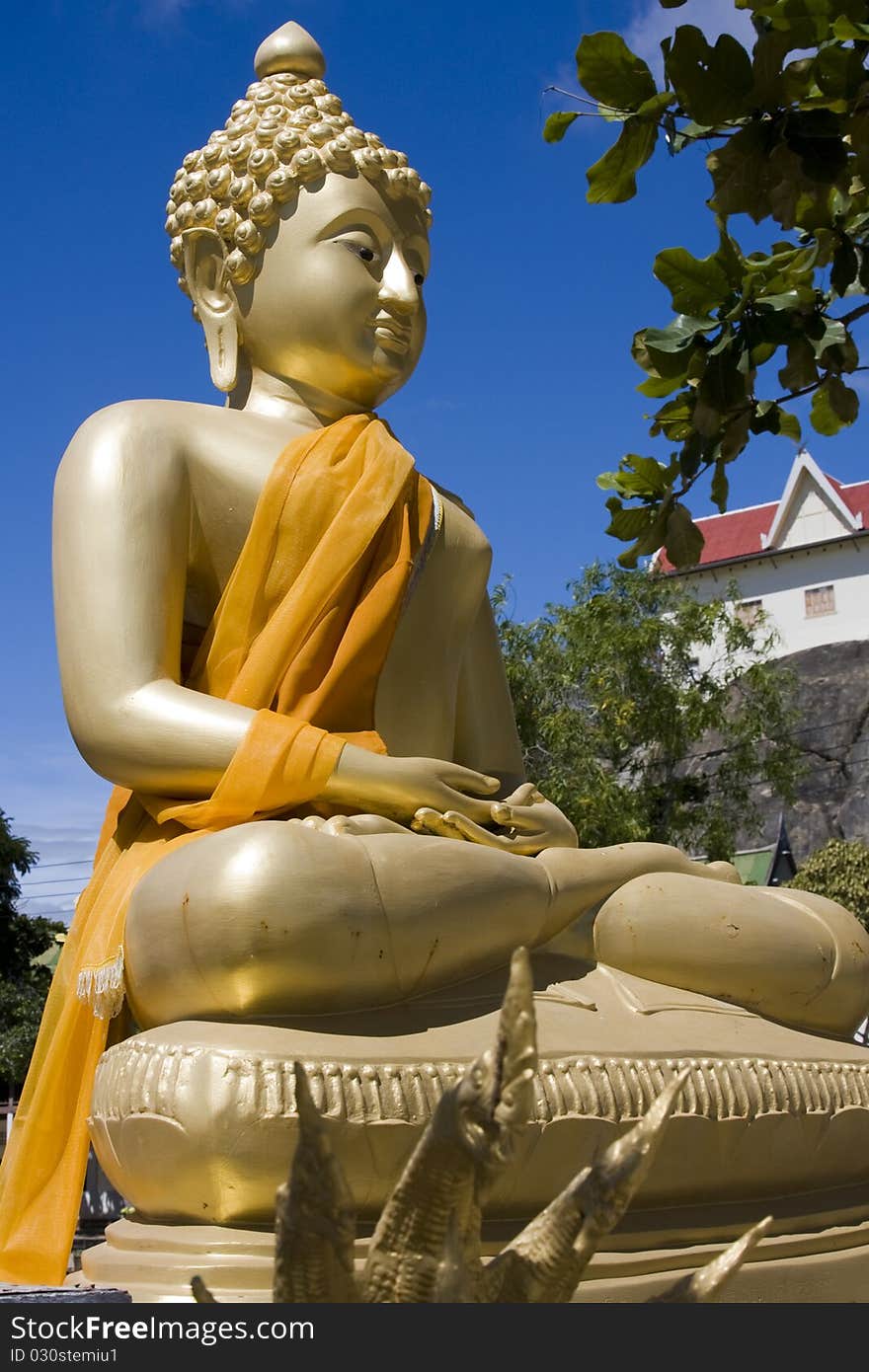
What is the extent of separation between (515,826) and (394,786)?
0.44 metres

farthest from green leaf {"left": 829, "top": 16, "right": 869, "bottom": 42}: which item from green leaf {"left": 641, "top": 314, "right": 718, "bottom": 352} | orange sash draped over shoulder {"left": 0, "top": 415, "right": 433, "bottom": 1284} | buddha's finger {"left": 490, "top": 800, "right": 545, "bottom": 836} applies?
buddha's finger {"left": 490, "top": 800, "right": 545, "bottom": 836}

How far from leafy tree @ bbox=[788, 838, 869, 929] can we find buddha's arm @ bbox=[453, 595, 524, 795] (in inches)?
710

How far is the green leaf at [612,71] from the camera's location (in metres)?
2.88

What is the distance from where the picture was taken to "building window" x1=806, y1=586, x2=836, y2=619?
3312 cm

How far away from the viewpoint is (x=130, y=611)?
11.5ft

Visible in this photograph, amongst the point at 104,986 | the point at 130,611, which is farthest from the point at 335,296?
the point at 104,986

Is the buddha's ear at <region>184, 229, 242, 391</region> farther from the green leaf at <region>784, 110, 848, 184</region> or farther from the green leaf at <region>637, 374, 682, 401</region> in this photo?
the green leaf at <region>784, 110, 848, 184</region>

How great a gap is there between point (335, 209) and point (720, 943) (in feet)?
7.38

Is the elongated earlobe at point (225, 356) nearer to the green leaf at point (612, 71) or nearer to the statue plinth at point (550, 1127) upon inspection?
the green leaf at point (612, 71)

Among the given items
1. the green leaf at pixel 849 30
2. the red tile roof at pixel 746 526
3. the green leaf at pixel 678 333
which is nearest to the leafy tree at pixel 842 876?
the red tile roof at pixel 746 526

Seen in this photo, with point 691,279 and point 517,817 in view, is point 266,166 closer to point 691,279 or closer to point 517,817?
point 691,279

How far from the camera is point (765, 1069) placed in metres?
3.31
